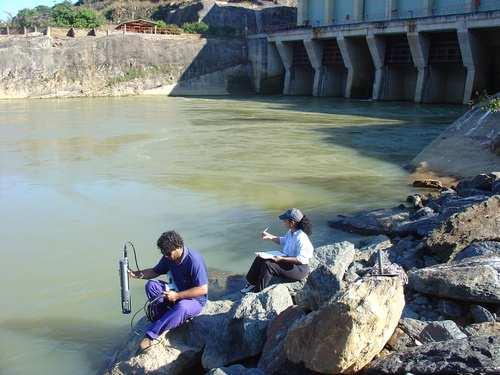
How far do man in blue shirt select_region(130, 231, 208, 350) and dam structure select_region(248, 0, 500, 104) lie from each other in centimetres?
3030

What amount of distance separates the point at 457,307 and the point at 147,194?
30.4 feet

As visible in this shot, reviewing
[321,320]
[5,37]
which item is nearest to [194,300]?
[321,320]

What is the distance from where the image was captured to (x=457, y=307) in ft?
19.8

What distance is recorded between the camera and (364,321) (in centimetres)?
430

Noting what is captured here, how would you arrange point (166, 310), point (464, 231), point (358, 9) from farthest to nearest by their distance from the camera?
point (358, 9)
point (464, 231)
point (166, 310)

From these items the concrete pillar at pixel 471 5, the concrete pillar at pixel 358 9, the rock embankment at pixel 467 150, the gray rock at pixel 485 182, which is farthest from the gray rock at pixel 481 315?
the concrete pillar at pixel 358 9

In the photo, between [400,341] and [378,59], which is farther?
[378,59]

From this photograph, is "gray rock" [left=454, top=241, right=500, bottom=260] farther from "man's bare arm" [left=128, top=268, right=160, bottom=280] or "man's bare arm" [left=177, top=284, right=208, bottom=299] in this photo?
"man's bare arm" [left=128, top=268, right=160, bottom=280]

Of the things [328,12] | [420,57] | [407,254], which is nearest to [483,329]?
[407,254]

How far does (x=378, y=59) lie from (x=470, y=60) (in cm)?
747

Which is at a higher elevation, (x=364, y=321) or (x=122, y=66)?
(x=122, y=66)

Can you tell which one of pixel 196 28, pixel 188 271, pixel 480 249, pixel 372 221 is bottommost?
pixel 372 221

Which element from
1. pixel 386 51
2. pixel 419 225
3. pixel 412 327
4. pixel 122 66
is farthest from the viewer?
pixel 122 66

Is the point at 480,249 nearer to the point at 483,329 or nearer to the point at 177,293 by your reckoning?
the point at 483,329
